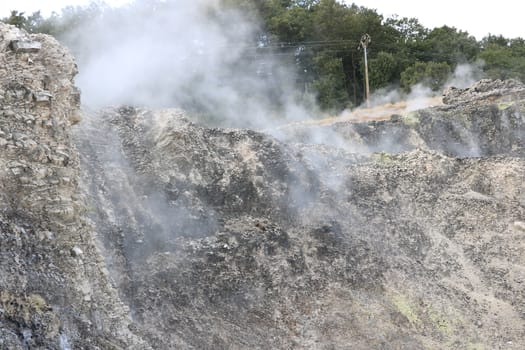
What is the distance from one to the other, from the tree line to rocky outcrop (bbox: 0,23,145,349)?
52.9ft

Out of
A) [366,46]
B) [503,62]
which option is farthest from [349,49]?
[503,62]

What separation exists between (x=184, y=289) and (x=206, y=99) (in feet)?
32.9

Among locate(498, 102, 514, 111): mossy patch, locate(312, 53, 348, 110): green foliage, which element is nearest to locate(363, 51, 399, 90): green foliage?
locate(312, 53, 348, 110): green foliage

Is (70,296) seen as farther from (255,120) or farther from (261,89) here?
(261,89)

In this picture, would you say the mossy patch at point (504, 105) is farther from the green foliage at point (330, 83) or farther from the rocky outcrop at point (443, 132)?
the green foliage at point (330, 83)

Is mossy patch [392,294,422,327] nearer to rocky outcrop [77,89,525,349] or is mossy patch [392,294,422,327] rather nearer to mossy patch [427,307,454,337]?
rocky outcrop [77,89,525,349]

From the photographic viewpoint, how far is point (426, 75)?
2736 cm

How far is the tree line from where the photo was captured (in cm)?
2655

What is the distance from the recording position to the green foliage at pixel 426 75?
27103 mm

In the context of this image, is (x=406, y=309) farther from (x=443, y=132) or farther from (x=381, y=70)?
(x=381, y=70)

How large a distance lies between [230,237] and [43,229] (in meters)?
4.01

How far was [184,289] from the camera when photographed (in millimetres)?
8750

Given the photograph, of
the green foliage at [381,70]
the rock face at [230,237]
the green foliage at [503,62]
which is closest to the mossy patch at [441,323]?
the rock face at [230,237]

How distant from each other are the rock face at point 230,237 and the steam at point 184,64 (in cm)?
267
